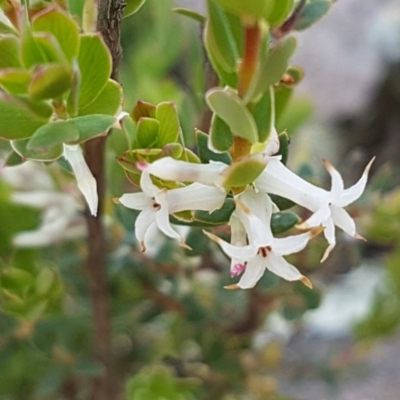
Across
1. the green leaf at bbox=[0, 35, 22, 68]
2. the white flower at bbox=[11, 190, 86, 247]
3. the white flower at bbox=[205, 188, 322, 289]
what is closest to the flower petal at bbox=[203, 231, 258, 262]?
the white flower at bbox=[205, 188, 322, 289]

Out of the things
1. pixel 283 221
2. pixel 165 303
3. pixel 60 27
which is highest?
pixel 60 27

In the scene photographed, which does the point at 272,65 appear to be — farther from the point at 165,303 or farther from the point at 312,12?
the point at 165,303

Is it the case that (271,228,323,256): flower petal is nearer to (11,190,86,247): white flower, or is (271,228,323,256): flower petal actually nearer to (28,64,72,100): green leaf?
(28,64,72,100): green leaf

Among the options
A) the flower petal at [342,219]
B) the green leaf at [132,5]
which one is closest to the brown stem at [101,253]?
the green leaf at [132,5]

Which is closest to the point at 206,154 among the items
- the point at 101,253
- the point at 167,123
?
the point at 167,123

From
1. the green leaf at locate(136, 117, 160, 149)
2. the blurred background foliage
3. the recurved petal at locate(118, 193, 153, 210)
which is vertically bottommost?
the blurred background foliage
